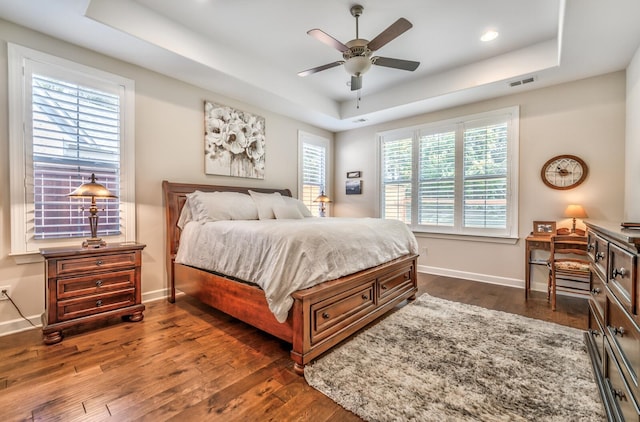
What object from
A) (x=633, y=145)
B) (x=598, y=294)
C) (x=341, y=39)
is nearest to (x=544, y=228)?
(x=633, y=145)

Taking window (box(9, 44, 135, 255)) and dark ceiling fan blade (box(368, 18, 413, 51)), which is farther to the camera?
window (box(9, 44, 135, 255))

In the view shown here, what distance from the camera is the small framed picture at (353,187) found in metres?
5.54

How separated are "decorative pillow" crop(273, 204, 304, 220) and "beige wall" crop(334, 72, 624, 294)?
88.2 inches

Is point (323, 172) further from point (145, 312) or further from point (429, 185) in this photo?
point (145, 312)

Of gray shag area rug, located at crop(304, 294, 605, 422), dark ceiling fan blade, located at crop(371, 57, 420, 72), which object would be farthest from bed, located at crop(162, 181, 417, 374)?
dark ceiling fan blade, located at crop(371, 57, 420, 72)

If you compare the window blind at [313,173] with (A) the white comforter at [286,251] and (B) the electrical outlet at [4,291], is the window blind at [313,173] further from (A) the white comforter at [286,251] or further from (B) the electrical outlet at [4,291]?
(B) the electrical outlet at [4,291]

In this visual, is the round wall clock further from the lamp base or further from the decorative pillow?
the lamp base

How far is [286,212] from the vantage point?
3.80 m

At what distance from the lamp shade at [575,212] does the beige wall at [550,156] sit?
0.27m

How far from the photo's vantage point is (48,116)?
2.62 meters

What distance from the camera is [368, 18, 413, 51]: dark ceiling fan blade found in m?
2.19

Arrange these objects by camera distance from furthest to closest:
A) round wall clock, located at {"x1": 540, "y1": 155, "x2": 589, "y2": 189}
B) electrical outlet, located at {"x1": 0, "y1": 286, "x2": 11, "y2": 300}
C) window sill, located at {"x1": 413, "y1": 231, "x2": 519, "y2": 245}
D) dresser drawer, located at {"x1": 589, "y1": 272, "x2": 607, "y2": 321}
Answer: window sill, located at {"x1": 413, "y1": 231, "x2": 519, "y2": 245}
round wall clock, located at {"x1": 540, "y1": 155, "x2": 589, "y2": 189}
electrical outlet, located at {"x1": 0, "y1": 286, "x2": 11, "y2": 300}
dresser drawer, located at {"x1": 589, "y1": 272, "x2": 607, "y2": 321}

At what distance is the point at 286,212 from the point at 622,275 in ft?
10.2

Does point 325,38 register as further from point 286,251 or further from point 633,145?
point 633,145
